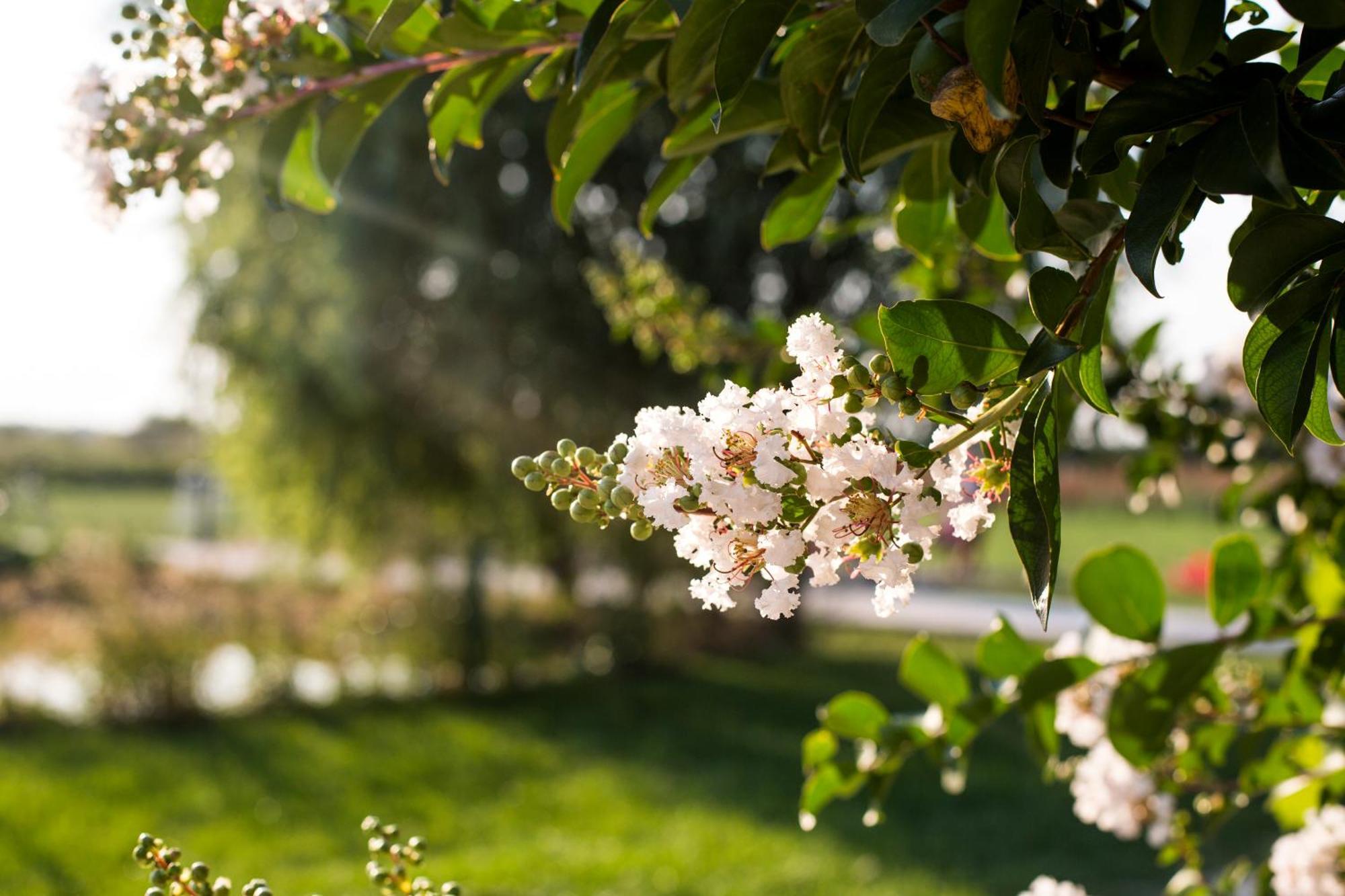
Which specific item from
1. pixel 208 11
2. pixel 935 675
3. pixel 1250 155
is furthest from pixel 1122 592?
pixel 208 11

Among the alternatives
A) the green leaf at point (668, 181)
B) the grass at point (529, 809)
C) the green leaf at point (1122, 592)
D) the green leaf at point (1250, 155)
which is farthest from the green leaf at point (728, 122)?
the grass at point (529, 809)

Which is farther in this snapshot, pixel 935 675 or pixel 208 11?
pixel 935 675

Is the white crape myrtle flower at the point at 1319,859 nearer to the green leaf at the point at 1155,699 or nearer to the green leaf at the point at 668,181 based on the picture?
the green leaf at the point at 1155,699

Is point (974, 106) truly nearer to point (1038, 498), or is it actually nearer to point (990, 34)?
point (990, 34)

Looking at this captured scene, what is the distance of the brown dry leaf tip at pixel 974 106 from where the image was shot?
64 centimetres

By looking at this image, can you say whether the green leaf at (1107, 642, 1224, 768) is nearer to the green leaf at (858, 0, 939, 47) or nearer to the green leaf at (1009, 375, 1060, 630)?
the green leaf at (1009, 375, 1060, 630)

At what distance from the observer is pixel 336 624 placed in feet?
25.5

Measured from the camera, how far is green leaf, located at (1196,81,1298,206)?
54 centimetres

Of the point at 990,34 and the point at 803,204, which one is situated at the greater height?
the point at 803,204

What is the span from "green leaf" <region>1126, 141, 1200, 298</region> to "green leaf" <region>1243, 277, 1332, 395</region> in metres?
0.08

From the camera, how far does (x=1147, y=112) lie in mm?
613

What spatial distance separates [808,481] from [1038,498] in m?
0.12

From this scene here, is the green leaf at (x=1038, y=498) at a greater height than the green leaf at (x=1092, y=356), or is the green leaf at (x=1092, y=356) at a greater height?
the green leaf at (x=1092, y=356)

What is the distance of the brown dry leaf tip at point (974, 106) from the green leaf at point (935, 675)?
0.70m
